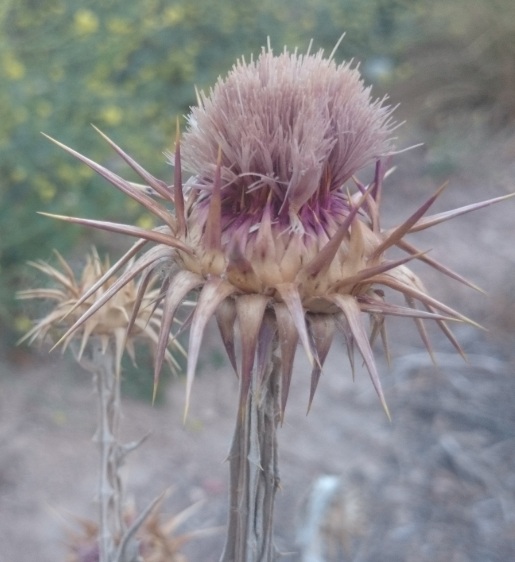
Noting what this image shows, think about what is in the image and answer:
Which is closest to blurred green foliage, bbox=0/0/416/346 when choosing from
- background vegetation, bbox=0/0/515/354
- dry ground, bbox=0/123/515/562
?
background vegetation, bbox=0/0/515/354

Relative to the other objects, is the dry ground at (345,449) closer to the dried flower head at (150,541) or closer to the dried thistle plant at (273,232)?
the dried flower head at (150,541)

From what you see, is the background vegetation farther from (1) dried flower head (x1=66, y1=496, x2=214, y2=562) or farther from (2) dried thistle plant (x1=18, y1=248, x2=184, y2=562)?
(2) dried thistle plant (x1=18, y1=248, x2=184, y2=562)

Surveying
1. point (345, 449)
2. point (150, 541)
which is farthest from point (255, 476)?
point (345, 449)

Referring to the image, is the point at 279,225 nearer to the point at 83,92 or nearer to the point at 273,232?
the point at 273,232

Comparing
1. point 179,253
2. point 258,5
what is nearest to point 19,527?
point 179,253

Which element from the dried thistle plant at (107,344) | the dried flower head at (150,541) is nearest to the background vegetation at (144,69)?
the dried flower head at (150,541)

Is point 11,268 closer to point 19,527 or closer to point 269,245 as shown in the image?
point 19,527

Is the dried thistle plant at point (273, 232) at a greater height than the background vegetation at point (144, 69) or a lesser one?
lesser

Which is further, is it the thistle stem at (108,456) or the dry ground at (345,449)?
the dry ground at (345,449)
